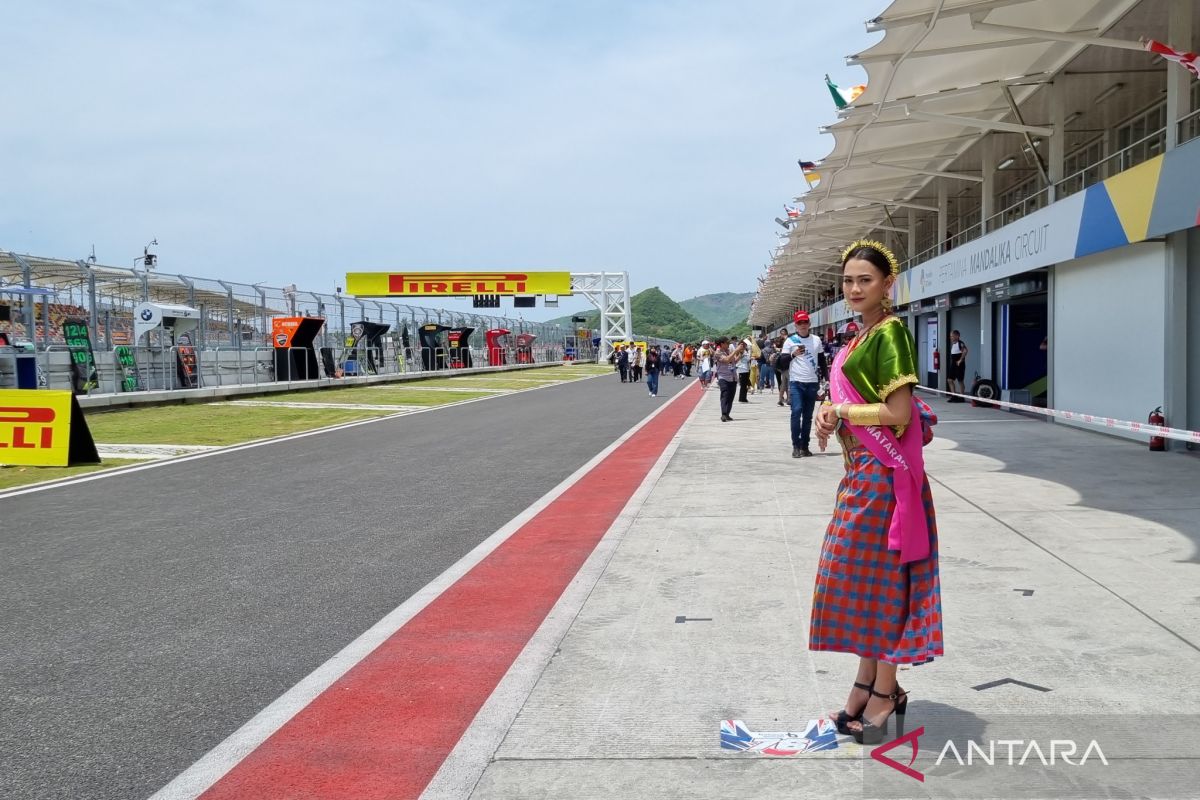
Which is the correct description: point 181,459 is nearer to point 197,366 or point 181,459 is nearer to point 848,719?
point 848,719

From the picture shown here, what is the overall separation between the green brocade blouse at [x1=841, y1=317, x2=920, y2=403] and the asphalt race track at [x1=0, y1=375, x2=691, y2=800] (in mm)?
2567

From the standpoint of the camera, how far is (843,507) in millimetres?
3346

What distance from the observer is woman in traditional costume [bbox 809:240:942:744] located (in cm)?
321

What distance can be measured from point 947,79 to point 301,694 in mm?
13450

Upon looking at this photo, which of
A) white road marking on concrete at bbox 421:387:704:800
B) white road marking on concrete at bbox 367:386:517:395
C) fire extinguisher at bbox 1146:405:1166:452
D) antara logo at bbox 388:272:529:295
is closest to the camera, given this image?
white road marking on concrete at bbox 421:387:704:800

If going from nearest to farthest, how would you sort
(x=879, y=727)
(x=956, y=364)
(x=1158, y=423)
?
(x=879, y=727)
(x=1158, y=423)
(x=956, y=364)

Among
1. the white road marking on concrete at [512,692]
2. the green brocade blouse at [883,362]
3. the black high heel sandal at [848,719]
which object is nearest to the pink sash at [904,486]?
the green brocade blouse at [883,362]

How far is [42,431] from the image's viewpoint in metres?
12.0

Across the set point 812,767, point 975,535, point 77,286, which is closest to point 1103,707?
point 812,767

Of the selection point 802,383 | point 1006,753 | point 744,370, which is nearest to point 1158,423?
point 802,383

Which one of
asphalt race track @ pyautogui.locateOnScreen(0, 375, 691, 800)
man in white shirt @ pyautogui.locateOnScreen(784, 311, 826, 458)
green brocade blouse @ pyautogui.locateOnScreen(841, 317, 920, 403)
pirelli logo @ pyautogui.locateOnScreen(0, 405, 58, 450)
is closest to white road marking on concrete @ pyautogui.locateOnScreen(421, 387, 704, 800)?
asphalt race track @ pyautogui.locateOnScreen(0, 375, 691, 800)

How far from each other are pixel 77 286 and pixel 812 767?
19.8 metres

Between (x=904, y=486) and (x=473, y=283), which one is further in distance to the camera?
(x=473, y=283)

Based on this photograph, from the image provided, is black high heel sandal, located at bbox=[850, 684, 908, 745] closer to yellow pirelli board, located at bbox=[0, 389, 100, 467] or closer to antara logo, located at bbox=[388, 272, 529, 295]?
yellow pirelli board, located at bbox=[0, 389, 100, 467]
